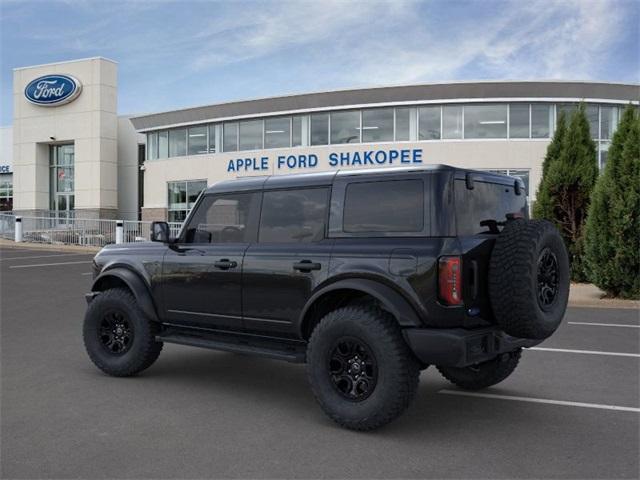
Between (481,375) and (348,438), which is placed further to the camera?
(481,375)

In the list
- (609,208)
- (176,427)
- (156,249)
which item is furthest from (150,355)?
(609,208)

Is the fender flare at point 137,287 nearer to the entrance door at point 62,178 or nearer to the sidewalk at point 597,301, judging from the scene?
the sidewalk at point 597,301

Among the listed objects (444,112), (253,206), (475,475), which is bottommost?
(475,475)

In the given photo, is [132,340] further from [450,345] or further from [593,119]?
[593,119]

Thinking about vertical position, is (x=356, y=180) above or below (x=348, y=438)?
above

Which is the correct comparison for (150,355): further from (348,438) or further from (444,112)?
(444,112)

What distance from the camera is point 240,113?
A: 3095 centimetres

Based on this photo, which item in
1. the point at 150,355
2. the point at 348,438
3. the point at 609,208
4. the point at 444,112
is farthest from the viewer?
the point at 444,112

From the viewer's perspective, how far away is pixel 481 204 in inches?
198

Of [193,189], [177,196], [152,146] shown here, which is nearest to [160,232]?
[193,189]

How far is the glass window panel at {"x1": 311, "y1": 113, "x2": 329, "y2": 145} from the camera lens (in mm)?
28984

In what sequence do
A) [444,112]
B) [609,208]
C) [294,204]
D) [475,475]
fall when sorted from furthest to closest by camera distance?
1. [444,112]
2. [609,208]
3. [294,204]
4. [475,475]

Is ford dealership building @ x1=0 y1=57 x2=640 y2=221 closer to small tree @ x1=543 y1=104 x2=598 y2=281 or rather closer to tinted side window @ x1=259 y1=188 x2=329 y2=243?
small tree @ x1=543 y1=104 x2=598 y2=281

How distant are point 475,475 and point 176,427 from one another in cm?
218
